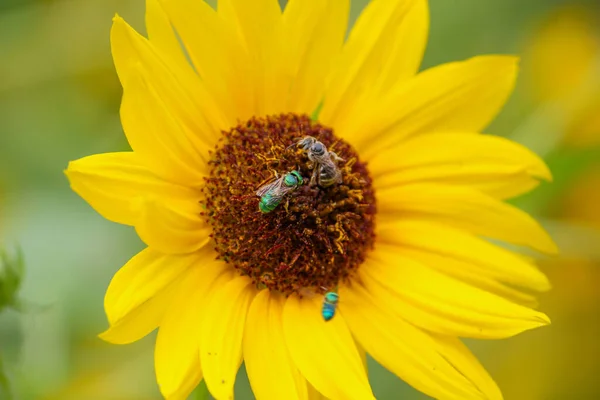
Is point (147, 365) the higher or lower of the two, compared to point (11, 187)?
lower

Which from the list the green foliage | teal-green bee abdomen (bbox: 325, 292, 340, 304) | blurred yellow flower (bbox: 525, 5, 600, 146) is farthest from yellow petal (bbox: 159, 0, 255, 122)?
blurred yellow flower (bbox: 525, 5, 600, 146)

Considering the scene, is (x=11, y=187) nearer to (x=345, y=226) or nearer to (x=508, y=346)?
(x=345, y=226)

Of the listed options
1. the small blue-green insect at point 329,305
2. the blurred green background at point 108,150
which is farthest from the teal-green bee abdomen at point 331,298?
the blurred green background at point 108,150

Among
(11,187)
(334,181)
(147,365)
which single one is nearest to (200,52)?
(334,181)

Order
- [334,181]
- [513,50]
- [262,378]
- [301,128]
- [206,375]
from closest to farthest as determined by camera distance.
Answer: [206,375] → [262,378] → [334,181] → [301,128] → [513,50]

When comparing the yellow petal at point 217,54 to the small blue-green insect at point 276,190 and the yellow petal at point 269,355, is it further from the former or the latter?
the yellow petal at point 269,355
